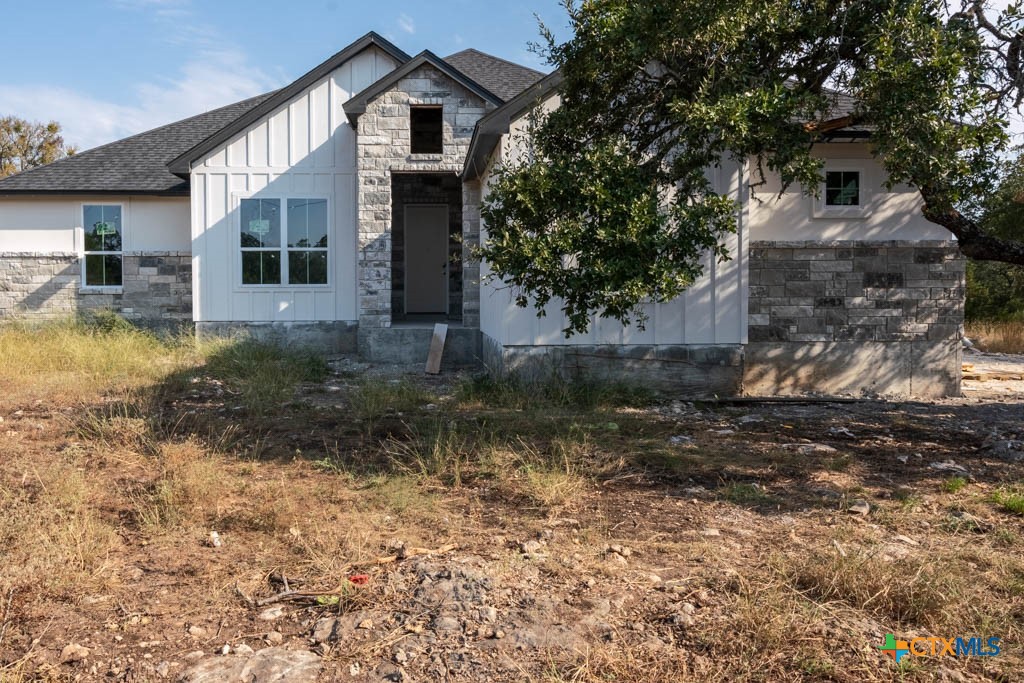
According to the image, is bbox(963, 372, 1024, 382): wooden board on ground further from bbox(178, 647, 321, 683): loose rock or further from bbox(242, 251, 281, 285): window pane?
bbox(178, 647, 321, 683): loose rock

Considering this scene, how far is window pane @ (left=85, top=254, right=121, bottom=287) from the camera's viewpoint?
55.1 feet

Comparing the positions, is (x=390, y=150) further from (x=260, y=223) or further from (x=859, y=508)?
(x=859, y=508)

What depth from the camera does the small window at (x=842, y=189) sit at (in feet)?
37.9

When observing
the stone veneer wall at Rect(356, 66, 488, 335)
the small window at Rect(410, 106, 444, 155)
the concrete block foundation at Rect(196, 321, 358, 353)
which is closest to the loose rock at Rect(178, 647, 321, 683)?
the stone veneer wall at Rect(356, 66, 488, 335)

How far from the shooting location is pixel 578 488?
587 centimetres

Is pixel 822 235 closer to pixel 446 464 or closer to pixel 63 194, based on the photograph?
pixel 446 464

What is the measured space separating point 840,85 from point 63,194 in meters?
15.3

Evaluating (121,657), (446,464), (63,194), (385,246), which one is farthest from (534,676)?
(63,194)

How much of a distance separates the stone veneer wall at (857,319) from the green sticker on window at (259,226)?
8.89 metres

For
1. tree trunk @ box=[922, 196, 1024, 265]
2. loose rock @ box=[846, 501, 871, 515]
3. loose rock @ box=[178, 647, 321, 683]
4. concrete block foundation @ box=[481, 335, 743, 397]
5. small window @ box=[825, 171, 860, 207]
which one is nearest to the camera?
loose rock @ box=[178, 647, 321, 683]

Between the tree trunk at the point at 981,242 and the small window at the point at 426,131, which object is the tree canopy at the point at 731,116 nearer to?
the tree trunk at the point at 981,242

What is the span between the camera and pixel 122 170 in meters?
17.3

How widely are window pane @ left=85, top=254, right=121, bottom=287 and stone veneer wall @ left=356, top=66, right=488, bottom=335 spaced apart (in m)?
6.33

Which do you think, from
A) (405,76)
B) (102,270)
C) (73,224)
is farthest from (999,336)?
(73,224)
